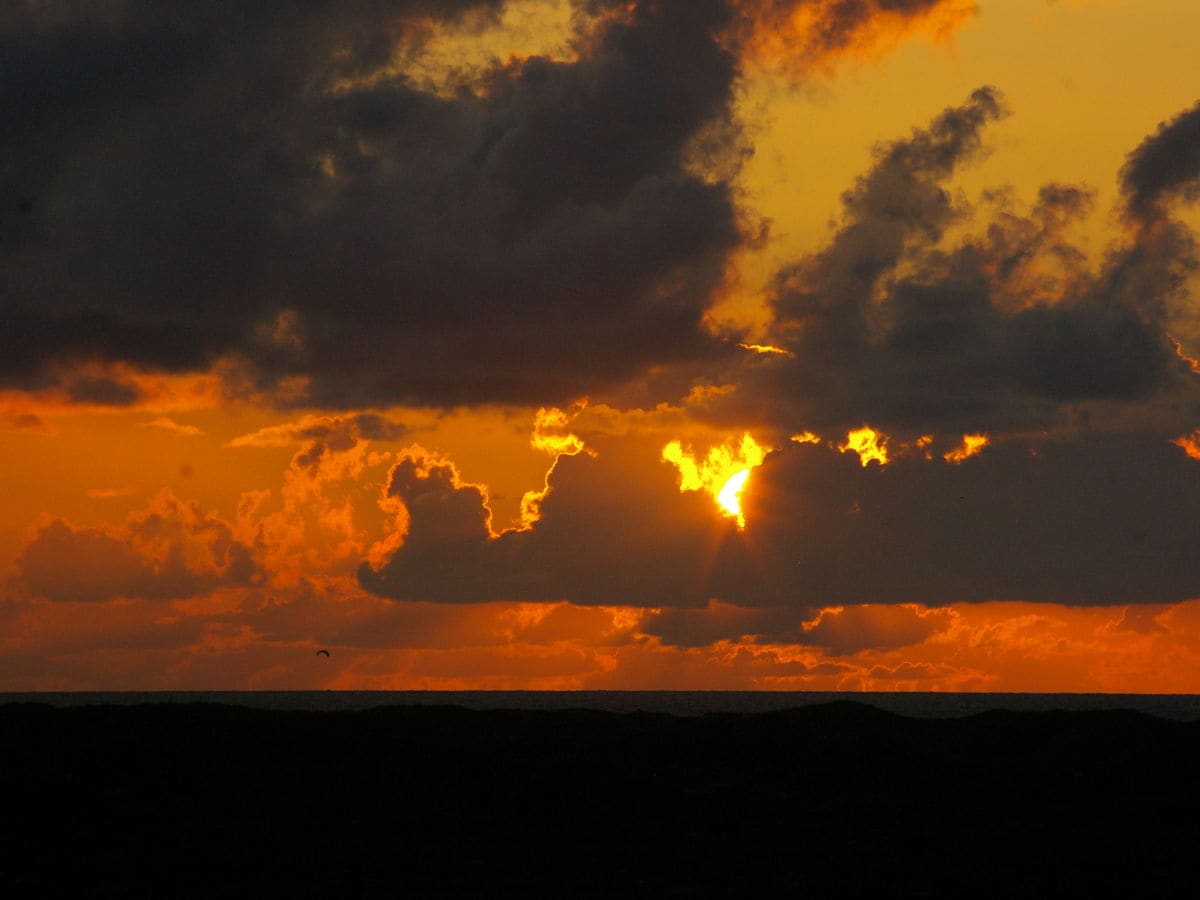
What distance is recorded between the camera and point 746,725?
58.4m

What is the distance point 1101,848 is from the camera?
130 feet

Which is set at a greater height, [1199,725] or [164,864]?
[1199,725]

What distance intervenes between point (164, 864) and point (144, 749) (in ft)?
39.8

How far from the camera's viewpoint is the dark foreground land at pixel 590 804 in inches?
1467

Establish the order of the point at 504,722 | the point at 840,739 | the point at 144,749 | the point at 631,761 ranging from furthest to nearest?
the point at 504,722 < the point at 840,739 < the point at 631,761 < the point at 144,749

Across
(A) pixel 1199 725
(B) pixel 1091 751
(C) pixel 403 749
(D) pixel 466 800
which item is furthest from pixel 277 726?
(A) pixel 1199 725

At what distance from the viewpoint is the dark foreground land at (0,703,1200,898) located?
3725 centimetres

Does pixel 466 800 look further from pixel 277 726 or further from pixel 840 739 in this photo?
pixel 840 739

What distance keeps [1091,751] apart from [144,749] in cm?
3082

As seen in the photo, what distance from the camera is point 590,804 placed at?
46.7 metres

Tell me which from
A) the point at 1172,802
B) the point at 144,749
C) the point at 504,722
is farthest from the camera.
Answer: the point at 504,722

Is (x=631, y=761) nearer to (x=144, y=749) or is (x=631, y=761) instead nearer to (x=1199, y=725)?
(x=144, y=749)

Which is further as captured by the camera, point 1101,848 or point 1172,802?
point 1172,802

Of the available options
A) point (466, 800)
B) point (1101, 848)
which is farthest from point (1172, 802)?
point (466, 800)
